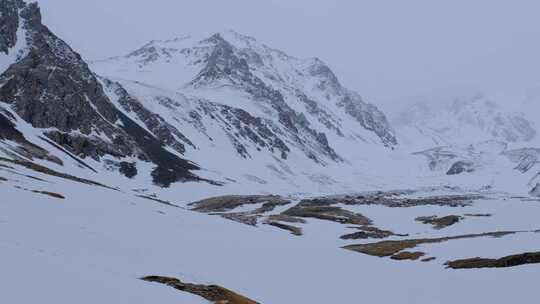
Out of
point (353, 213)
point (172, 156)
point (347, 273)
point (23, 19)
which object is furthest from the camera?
point (172, 156)

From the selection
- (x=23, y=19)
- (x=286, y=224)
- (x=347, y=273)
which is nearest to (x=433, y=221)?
(x=286, y=224)

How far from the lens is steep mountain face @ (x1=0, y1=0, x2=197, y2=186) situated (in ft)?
436

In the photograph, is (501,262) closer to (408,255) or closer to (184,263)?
(408,255)

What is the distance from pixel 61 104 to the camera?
141500 millimetres

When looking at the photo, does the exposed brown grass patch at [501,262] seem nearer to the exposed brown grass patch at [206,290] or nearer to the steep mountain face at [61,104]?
the exposed brown grass patch at [206,290]

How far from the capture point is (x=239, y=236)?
4738 cm

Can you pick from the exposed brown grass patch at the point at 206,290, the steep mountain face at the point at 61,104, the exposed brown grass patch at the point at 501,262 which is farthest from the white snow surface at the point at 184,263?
the steep mountain face at the point at 61,104

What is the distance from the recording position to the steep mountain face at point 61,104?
Answer: 13288cm

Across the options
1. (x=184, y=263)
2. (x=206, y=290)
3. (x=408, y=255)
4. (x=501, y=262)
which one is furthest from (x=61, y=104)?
(x=206, y=290)

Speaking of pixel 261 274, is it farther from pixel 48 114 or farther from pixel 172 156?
pixel 172 156

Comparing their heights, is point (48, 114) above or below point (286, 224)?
above

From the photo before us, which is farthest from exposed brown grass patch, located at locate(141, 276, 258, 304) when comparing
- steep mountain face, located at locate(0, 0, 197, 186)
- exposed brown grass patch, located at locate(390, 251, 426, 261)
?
steep mountain face, located at locate(0, 0, 197, 186)

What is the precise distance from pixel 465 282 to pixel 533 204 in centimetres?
6885

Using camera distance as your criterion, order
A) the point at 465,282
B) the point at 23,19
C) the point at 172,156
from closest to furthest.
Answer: the point at 465,282
the point at 23,19
the point at 172,156
